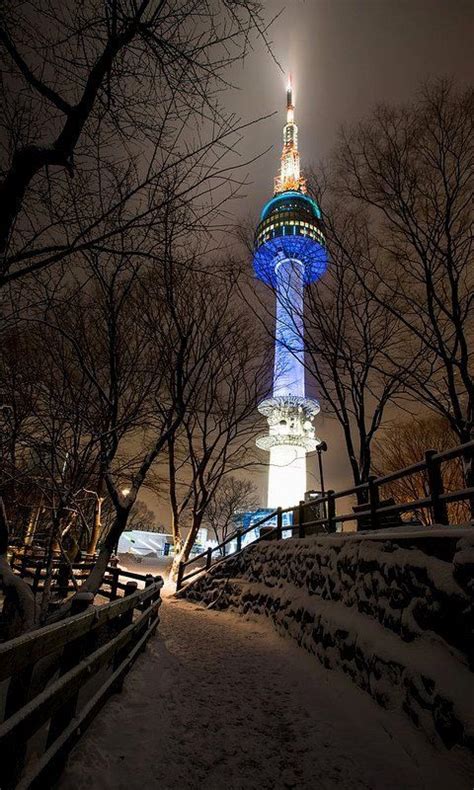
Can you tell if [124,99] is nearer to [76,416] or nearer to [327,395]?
[76,416]

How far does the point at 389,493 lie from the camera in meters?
29.2

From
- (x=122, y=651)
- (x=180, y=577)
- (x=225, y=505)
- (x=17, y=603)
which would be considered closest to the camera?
(x=122, y=651)

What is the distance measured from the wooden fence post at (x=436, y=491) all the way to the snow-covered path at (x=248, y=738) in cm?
228

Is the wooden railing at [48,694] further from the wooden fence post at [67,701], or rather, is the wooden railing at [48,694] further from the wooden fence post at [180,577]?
the wooden fence post at [180,577]

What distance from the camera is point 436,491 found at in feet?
16.0

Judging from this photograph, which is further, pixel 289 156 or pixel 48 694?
pixel 289 156

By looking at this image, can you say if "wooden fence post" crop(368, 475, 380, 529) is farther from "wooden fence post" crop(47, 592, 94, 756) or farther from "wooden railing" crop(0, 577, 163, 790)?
"wooden fence post" crop(47, 592, 94, 756)

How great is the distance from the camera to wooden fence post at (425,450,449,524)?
15.7 feet

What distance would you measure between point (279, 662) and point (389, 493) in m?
25.8

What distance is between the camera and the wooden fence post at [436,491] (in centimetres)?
479

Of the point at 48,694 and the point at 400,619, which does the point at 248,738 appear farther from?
the point at 48,694

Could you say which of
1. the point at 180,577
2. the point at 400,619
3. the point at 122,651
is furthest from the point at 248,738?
the point at 180,577

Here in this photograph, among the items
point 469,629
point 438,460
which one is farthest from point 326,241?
point 469,629

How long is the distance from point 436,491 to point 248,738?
3542 millimetres
